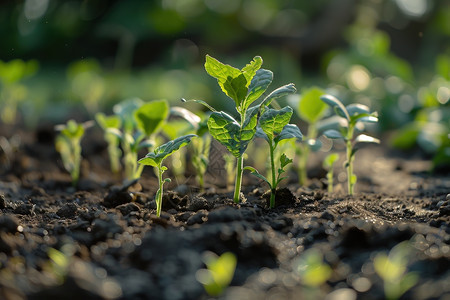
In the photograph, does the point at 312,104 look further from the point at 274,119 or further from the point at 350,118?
the point at 274,119

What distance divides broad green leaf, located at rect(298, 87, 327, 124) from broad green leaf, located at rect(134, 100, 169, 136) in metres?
0.62

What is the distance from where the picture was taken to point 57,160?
9.91 feet

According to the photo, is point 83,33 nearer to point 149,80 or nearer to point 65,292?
point 149,80

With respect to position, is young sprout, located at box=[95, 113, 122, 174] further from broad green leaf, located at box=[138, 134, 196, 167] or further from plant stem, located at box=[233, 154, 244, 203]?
plant stem, located at box=[233, 154, 244, 203]

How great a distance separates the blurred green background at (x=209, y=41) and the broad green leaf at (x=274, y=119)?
303cm

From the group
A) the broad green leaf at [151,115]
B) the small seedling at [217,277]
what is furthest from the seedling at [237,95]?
the small seedling at [217,277]

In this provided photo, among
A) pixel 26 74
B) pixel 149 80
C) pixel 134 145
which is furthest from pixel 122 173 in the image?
pixel 149 80

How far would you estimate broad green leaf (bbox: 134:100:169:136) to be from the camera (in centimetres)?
211

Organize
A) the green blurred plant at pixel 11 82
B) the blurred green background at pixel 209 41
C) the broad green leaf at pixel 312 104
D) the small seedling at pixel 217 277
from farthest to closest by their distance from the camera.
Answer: the blurred green background at pixel 209 41 < the green blurred plant at pixel 11 82 < the broad green leaf at pixel 312 104 < the small seedling at pixel 217 277

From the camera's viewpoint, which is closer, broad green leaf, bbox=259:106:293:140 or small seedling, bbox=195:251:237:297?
small seedling, bbox=195:251:237:297

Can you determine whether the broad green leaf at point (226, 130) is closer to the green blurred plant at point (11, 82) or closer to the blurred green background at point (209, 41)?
the green blurred plant at point (11, 82)

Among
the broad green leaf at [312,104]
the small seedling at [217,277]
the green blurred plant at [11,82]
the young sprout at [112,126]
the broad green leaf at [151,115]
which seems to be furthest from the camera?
the green blurred plant at [11,82]

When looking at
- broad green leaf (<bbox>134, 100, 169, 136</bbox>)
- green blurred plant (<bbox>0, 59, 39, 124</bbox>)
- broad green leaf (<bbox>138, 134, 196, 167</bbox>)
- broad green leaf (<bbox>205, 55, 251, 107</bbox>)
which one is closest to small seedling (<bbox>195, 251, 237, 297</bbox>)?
broad green leaf (<bbox>138, 134, 196, 167</bbox>)

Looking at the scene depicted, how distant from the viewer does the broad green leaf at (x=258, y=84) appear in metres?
1.70
